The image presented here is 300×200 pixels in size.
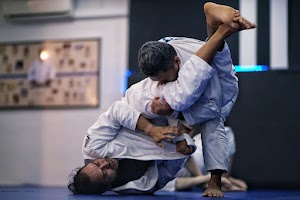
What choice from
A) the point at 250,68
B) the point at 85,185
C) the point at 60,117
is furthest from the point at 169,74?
the point at 60,117

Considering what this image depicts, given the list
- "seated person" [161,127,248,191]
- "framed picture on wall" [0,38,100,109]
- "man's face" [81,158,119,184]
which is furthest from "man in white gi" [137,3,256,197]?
"framed picture on wall" [0,38,100,109]

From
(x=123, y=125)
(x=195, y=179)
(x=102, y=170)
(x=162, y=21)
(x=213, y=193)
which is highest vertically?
(x=162, y=21)

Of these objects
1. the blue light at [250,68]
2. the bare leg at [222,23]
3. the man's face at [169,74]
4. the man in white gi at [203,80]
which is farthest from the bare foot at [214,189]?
the blue light at [250,68]

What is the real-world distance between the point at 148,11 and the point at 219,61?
3448 millimetres

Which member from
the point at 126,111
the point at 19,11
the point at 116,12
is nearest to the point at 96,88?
the point at 116,12

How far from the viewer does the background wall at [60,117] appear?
20.4ft

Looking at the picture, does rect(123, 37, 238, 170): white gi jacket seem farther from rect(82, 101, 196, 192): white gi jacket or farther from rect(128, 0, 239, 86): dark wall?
rect(128, 0, 239, 86): dark wall

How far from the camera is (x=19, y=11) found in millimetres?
6480

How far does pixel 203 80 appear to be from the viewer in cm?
254

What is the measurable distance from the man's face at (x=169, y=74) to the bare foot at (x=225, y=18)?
0.76 feet

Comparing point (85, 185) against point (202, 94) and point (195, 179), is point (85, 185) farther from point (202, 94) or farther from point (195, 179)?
point (195, 179)

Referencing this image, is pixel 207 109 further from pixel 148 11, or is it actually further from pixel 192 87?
pixel 148 11

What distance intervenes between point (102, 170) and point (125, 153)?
0.56ft

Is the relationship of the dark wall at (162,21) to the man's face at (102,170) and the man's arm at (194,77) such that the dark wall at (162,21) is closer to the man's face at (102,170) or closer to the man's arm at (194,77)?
the man's face at (102,170)
